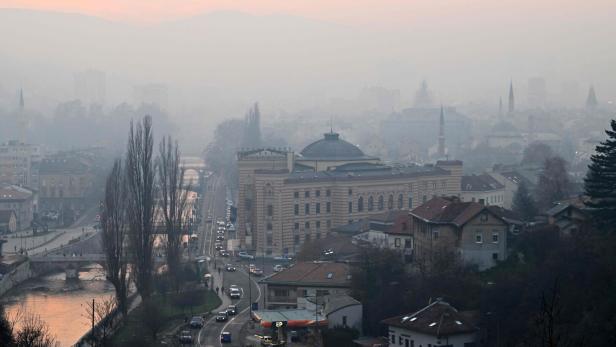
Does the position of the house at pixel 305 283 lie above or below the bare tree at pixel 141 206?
below

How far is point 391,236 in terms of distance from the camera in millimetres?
21531

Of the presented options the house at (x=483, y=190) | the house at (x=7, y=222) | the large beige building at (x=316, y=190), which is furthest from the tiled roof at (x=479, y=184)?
the house at (x=7, y=222)

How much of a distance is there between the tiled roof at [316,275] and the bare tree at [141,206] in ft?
7.30

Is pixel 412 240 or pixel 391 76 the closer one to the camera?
pixel 412 240

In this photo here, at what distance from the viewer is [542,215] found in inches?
822

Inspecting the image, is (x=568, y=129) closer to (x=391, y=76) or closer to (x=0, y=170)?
(x=0, y=170)

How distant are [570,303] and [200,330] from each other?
591 cm

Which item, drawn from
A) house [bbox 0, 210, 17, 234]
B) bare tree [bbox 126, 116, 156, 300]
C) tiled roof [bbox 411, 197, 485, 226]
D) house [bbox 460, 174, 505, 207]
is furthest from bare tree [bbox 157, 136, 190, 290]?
house [bbox 0, 210, 17, 234]

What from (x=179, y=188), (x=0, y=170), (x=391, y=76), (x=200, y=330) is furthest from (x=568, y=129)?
(x=391, y=76)

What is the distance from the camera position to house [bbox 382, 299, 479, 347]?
1603cm

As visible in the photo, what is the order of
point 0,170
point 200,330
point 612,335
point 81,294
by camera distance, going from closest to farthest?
point 612,335 < point 200,330 < point 81,294 < point 0,170

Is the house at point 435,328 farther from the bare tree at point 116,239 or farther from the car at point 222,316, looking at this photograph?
the bare tree at point 116,239

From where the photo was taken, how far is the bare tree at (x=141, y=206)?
2180cm

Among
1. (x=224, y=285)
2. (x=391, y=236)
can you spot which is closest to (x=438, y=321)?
(x=391, y=236)
